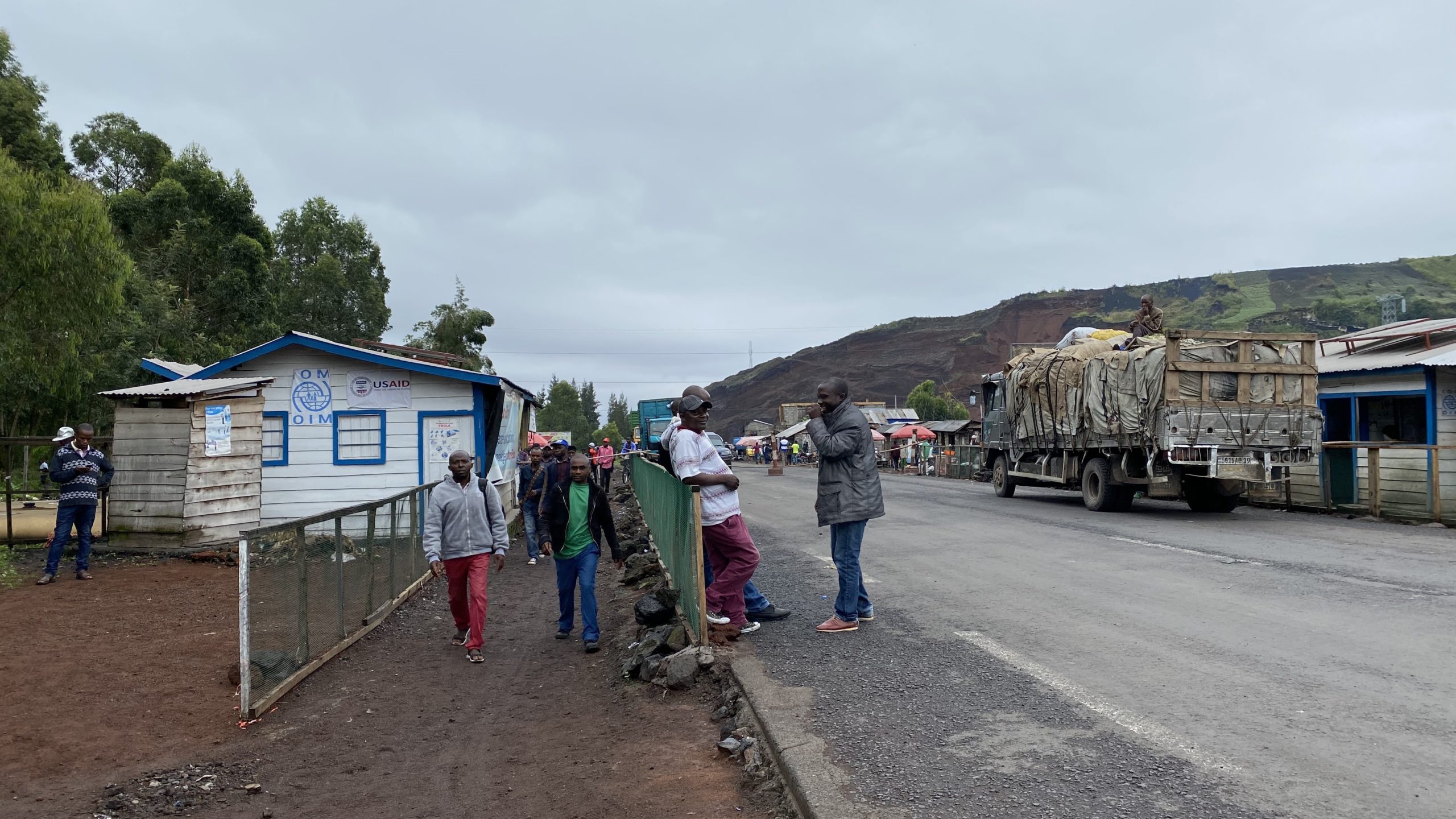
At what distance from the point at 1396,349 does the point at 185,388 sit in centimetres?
2048

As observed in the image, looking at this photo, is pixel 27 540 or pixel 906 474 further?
pixel 906 474

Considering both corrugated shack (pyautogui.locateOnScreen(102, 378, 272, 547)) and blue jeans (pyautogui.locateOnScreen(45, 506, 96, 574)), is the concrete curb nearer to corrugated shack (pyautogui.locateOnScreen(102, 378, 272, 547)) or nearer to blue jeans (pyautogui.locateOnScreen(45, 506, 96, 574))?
blue jeans (pyautogui.locateOnScreen(45, 506, 96, 574))

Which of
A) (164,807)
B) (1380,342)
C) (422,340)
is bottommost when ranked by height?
(164,807)

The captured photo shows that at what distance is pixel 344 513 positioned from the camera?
7.93 metres

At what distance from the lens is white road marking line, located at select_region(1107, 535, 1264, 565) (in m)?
10.2

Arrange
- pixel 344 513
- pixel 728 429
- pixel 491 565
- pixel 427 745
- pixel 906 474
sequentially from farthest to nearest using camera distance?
pixel 728 429
pixel 906 474
pixel 491 565
pixel 344 513
pixel 427 745

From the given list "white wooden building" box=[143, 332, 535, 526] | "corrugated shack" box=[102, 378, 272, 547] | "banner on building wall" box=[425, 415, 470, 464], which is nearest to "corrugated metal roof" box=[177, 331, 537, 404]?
"white wooden building" box=[143, 332, 535, 526]

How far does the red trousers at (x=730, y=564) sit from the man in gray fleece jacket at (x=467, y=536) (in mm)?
2176

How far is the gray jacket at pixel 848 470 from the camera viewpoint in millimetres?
6957

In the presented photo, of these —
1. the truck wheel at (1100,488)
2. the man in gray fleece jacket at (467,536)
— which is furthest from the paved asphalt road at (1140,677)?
the truck wheel at (1100,488)

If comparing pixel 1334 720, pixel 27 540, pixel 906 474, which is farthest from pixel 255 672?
pixel 906 474

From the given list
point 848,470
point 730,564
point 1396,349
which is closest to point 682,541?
point 730,564

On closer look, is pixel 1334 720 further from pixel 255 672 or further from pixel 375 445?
pixel 375 445

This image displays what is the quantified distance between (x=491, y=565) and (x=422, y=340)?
33.9 meters
